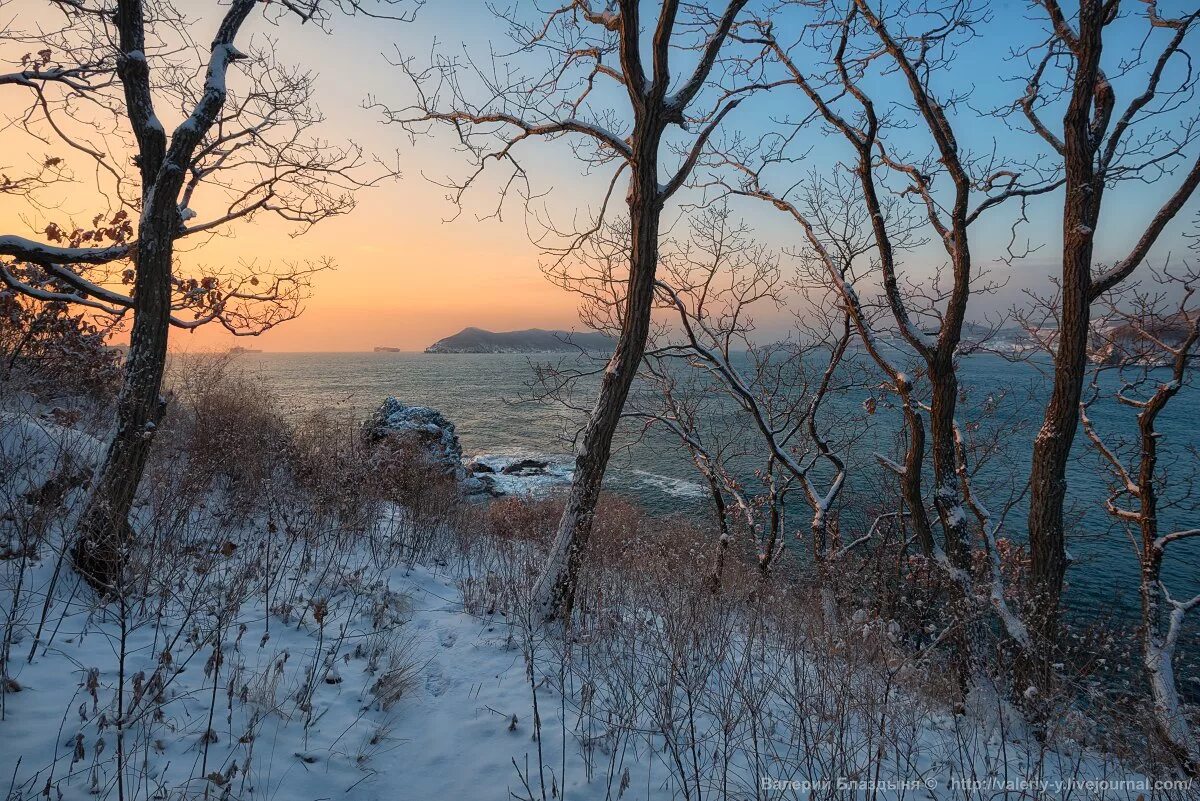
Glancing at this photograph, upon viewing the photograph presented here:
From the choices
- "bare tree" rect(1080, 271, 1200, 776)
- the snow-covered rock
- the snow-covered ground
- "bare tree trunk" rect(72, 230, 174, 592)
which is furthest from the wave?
"bare tree trunk" rect(72, 230, 174, 592)

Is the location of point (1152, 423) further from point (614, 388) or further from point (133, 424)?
point (133, 424)

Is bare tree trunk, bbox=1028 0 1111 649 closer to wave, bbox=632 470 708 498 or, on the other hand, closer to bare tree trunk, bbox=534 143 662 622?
→ bare tree trunk, bbox=534 143 662 622

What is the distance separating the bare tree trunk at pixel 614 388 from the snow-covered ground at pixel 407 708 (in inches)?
18.4

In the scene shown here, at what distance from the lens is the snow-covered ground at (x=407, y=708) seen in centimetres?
277

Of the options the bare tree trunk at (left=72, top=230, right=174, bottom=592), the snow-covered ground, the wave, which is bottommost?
the wave

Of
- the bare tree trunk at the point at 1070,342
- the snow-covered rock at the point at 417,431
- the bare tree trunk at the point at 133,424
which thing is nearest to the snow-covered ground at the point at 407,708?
the bare tree trunk at the point at 133,424

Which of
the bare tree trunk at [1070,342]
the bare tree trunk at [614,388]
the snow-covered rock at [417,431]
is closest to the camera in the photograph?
the bare tree trunk at [614,388]

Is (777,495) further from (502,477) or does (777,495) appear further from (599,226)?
(502,477)

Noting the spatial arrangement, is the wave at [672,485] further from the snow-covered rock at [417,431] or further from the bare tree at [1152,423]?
the bare tree at [1152,423]

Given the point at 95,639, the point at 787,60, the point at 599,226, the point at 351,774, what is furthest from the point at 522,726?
the point at 787,60

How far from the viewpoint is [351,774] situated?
2883 mm

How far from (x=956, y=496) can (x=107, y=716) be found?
759 centimetres

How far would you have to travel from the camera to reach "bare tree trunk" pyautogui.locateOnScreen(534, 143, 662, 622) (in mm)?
5094

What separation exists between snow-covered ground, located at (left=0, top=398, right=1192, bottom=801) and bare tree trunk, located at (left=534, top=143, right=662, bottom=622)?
0.47 m
